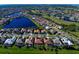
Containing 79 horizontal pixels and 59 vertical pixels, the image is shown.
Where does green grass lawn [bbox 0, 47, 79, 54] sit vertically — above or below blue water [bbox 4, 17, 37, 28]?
below

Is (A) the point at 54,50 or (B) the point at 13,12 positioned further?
(B) the point at 13,12

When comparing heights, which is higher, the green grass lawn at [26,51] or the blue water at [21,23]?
the blue water at [21,23]

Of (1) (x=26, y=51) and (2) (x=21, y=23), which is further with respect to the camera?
(2) (x=21, y=23)

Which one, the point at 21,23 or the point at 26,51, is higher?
the point at 21,23

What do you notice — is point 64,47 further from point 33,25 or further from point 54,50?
point 33,25

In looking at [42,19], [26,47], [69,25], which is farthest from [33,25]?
[69,25]

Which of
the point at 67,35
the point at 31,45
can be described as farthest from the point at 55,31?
the point at 31,45
